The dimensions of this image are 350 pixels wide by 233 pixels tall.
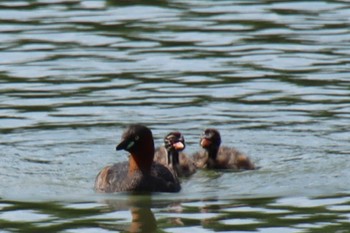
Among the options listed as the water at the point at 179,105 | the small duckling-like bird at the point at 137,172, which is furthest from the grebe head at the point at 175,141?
the water at the point at 179,105

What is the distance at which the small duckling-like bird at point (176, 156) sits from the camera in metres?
18.8

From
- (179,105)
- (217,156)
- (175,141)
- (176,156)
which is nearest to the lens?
(175,141)

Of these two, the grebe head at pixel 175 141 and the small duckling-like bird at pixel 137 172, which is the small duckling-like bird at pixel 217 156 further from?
the small duckling-like bird at pixel 137 172

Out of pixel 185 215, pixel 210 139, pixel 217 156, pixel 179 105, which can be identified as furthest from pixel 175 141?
pixel 185 215

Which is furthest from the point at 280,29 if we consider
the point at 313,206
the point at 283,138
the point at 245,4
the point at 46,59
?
the point at 313,206

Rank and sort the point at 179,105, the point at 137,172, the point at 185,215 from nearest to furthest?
the point at 185,215 < the point at 137,172 < the point at 179,105

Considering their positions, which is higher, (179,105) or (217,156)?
(179,105)

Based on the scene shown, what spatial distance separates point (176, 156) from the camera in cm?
1922

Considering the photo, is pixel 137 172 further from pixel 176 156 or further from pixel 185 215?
pixel 185 215

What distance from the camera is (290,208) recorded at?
16.2 m

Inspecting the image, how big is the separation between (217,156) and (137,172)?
5.37ft

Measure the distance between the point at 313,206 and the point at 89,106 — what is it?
19.5ft

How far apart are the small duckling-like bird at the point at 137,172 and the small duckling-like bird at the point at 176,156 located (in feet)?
1.31

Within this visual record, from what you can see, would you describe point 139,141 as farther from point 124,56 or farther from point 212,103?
point 124,56
